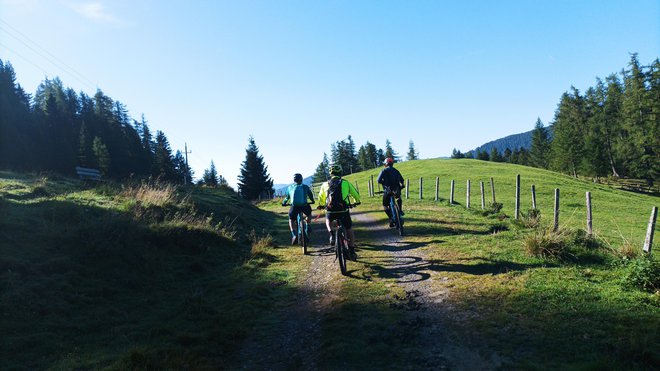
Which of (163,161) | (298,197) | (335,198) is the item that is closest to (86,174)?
(298,197)

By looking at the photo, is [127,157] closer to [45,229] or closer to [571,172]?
[45,229]

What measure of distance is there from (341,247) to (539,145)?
112249 millimetres

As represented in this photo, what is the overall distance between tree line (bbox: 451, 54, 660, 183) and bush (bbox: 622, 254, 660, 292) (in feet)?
216

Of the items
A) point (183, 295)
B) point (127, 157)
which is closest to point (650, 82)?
point (183, 295)

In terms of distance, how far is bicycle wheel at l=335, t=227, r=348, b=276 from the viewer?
8.95m

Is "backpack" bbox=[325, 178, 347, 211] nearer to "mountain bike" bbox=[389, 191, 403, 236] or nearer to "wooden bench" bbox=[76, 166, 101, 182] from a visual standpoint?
"mountain bike" bbox=[389, 191, 403, 236]

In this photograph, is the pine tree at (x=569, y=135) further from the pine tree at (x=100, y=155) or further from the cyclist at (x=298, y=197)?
the pine tree at (x=100, y=155)

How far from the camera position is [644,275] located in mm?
6570

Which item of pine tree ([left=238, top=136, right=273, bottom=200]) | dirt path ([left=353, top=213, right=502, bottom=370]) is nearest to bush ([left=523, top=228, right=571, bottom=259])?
dirt path ([left=353, top=213, right=502, bottom=370])

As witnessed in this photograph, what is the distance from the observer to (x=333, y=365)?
16.2 ft

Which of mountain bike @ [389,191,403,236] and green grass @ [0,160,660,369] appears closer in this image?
green grass @ [0,160,660,369]

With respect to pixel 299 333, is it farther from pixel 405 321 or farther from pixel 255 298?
pixel 255 298

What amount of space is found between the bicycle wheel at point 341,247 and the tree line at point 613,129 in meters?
67.9

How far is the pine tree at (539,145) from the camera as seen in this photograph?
10200cm
